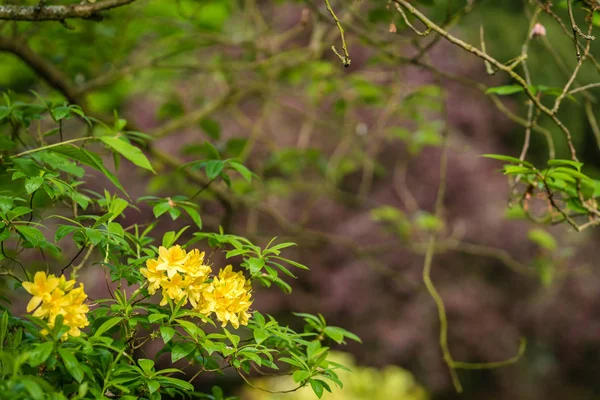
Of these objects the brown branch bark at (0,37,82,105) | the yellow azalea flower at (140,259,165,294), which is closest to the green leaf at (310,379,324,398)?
the yellow azalea flower at (140,259,165,294)

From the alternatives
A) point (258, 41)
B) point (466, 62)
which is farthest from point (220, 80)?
point (466, 62)

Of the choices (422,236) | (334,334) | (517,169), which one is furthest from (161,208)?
(422,236)

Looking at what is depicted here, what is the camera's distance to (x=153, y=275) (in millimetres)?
704

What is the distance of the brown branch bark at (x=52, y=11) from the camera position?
0.90 metres

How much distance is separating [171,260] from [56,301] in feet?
0.43

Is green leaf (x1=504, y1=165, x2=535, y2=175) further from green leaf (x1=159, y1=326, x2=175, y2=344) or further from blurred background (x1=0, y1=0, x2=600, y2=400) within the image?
blurred background (x1=0, y1=0, x2=600, y2=400)

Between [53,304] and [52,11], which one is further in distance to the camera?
[52,11]

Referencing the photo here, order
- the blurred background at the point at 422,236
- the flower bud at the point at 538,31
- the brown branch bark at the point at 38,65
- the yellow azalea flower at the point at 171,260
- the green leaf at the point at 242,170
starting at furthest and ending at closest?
the blurred background at the point at 422,236 → the brown branch bark at the point at 38,65 → the flower bud at the point at 538,31 → the green leaf at the point at 242,170 → the yellow azalea flower at the point at 171,260

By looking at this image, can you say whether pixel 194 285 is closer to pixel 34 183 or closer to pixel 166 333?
pixel 166 333

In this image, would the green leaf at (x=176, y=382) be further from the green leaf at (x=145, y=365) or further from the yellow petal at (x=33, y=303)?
the yellow petal at (x=33, y=303)

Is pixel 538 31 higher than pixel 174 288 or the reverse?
higher

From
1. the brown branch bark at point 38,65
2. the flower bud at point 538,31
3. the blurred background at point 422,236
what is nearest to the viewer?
the flower bud at point 538,31

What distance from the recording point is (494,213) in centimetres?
378

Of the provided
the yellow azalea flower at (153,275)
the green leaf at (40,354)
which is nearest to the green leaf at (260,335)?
the yellow azalea flower at (153,275)
